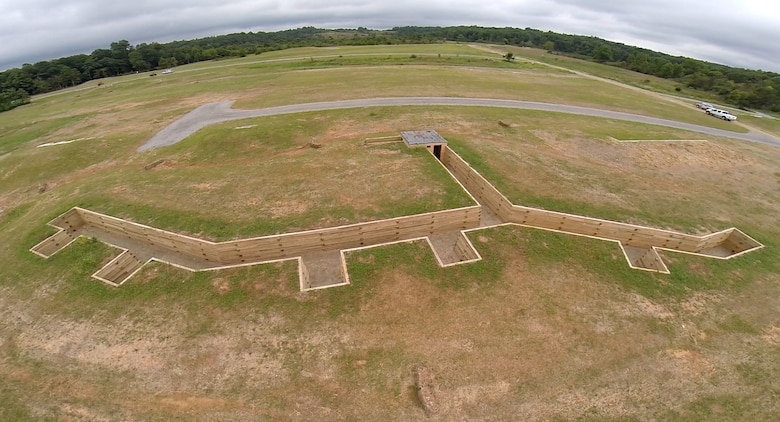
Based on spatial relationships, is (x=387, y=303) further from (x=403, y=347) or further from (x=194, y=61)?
(x=194, y=61)

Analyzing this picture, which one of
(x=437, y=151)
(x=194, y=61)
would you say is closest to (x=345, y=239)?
(x=437, y=151)

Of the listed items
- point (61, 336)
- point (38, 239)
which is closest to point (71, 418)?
point (61, 336)

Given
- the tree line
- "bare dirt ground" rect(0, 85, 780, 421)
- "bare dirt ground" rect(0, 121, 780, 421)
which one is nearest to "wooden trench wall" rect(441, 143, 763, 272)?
"bare dirt ground" rect(0, 85, 780, 421)

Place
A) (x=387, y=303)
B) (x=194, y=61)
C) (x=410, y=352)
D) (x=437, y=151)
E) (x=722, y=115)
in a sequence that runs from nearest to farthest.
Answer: (x=410, y=352)
(x=387, y=303)
(x=437, y=151)
(x=722, y=115)
(x=194, y=61)

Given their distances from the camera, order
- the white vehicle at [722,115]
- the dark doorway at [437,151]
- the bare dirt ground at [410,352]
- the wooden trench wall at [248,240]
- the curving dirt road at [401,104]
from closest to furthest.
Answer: the bare dirt ground at [410,352]
the wooden trench wall at [248,240]
the dark doorway at [437,151]
the curving dirt road at [401,104]
the white vehicle at [722,115]

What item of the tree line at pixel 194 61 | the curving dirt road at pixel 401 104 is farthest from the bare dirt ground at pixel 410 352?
the tree line at pixel 194 61

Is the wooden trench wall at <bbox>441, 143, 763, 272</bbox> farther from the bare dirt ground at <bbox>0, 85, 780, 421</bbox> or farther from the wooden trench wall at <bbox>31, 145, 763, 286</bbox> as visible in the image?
the bare dirt ground at <bbox>0, 85, 780, 421</bbox>

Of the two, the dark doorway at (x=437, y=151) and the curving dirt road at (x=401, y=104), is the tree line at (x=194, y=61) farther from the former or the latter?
the dark doorway at (x=437, y=151)
